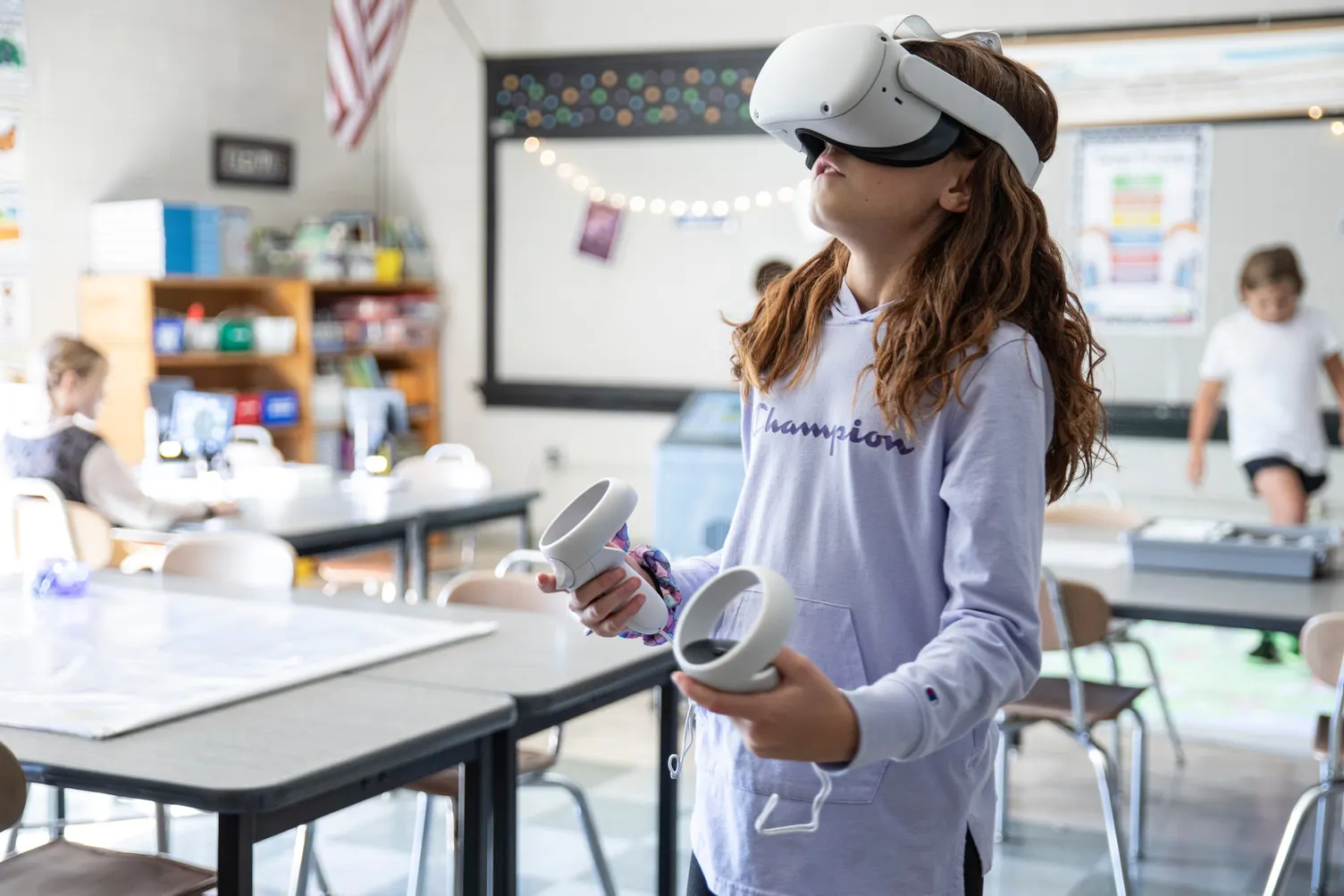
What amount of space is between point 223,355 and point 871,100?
610 cm

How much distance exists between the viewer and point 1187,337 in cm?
680

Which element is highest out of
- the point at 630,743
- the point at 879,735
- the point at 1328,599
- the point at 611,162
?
the point at 611,162

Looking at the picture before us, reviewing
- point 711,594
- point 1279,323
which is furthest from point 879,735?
point 1279,323

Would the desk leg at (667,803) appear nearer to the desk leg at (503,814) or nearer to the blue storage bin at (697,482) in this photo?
the desk leg at (503,814)

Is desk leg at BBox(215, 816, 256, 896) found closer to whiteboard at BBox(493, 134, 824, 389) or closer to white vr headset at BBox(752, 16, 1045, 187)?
white vr headset at BBox(752, 16, 1045, 187)

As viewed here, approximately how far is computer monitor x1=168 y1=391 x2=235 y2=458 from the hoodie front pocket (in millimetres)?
3822

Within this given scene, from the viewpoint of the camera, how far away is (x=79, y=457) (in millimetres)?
4164

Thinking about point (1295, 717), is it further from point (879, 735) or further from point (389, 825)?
point (879, 735)

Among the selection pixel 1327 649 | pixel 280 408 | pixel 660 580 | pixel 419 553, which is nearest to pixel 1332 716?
pixel 1327 649

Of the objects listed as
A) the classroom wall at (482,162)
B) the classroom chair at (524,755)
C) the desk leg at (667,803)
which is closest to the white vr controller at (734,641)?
the desk leg at (667,803)

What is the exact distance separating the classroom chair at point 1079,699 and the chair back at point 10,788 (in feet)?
5.85

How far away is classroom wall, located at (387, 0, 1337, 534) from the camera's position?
763 centimetres

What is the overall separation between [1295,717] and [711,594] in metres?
4.23

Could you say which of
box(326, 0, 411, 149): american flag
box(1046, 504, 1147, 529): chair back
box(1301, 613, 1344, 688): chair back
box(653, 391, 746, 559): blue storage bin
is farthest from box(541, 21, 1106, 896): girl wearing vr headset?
box(326, 0, 411, 149): american flag
